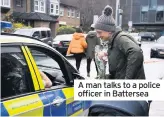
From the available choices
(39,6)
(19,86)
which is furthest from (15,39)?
(39,6)

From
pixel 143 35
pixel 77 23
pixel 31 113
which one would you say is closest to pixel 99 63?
pixel 31 113

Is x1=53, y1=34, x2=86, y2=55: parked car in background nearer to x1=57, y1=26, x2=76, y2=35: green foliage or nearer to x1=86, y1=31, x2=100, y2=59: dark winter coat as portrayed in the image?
x1=86, y1=31, x2=100, y2=59: dark winter coat

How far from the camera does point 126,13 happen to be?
67.1 meters

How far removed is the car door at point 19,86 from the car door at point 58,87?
15cm

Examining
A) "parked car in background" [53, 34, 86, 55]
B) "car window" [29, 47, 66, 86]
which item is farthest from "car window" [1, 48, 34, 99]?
"parked car in background" [53, 34, 86, 55]

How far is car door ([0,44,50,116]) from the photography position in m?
2.82

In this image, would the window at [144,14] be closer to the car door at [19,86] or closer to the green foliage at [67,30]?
the green foliage at [67,30]

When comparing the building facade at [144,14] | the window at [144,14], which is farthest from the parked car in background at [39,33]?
the window at [144,14]

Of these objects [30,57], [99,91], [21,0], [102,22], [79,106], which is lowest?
[79,106]

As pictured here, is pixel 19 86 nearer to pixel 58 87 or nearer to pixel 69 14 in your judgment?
pixel 58 87

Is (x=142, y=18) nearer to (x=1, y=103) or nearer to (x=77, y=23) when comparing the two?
(x=77, y=23)

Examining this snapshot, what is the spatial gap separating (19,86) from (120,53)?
3.74 feet

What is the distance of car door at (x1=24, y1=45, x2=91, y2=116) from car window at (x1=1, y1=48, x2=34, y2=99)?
21cm

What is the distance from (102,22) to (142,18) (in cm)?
6476
